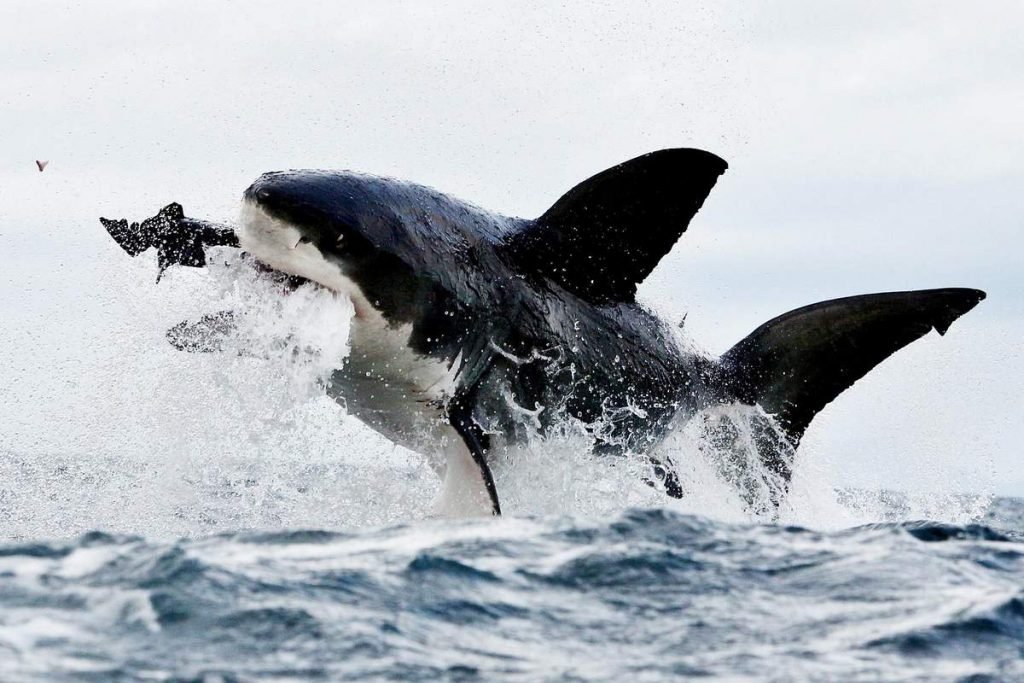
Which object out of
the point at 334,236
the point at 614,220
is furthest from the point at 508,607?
the point at 614,220

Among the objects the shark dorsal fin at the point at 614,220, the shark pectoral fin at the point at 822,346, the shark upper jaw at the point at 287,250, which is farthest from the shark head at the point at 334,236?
the shark pectoral fin at the point at 822,346

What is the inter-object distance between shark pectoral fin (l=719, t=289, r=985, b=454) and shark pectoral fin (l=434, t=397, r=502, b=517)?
115 inches

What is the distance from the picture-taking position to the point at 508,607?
601 cm

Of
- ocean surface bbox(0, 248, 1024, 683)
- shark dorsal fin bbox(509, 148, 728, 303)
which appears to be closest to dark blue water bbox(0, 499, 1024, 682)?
ocean surface bbox(0, 248, 1024, 683)

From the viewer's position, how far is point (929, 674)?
17.4 feet

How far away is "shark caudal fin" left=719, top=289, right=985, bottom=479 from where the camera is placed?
10.8 meters

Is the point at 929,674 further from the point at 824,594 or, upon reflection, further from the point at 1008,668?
the point at 824,594

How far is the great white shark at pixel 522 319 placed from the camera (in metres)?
8.63

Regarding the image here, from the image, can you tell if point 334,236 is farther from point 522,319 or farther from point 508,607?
point 508,607

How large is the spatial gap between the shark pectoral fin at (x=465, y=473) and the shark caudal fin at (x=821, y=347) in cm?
293

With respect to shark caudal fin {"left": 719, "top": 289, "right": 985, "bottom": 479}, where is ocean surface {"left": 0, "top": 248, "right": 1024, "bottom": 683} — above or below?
below

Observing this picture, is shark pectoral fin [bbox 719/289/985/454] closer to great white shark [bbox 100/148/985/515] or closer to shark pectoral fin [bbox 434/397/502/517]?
great white shark [bbox 100/148/985/515]

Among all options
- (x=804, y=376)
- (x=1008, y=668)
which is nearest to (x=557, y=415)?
(x=804, y=376)

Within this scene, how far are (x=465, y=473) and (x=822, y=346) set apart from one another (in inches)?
142
